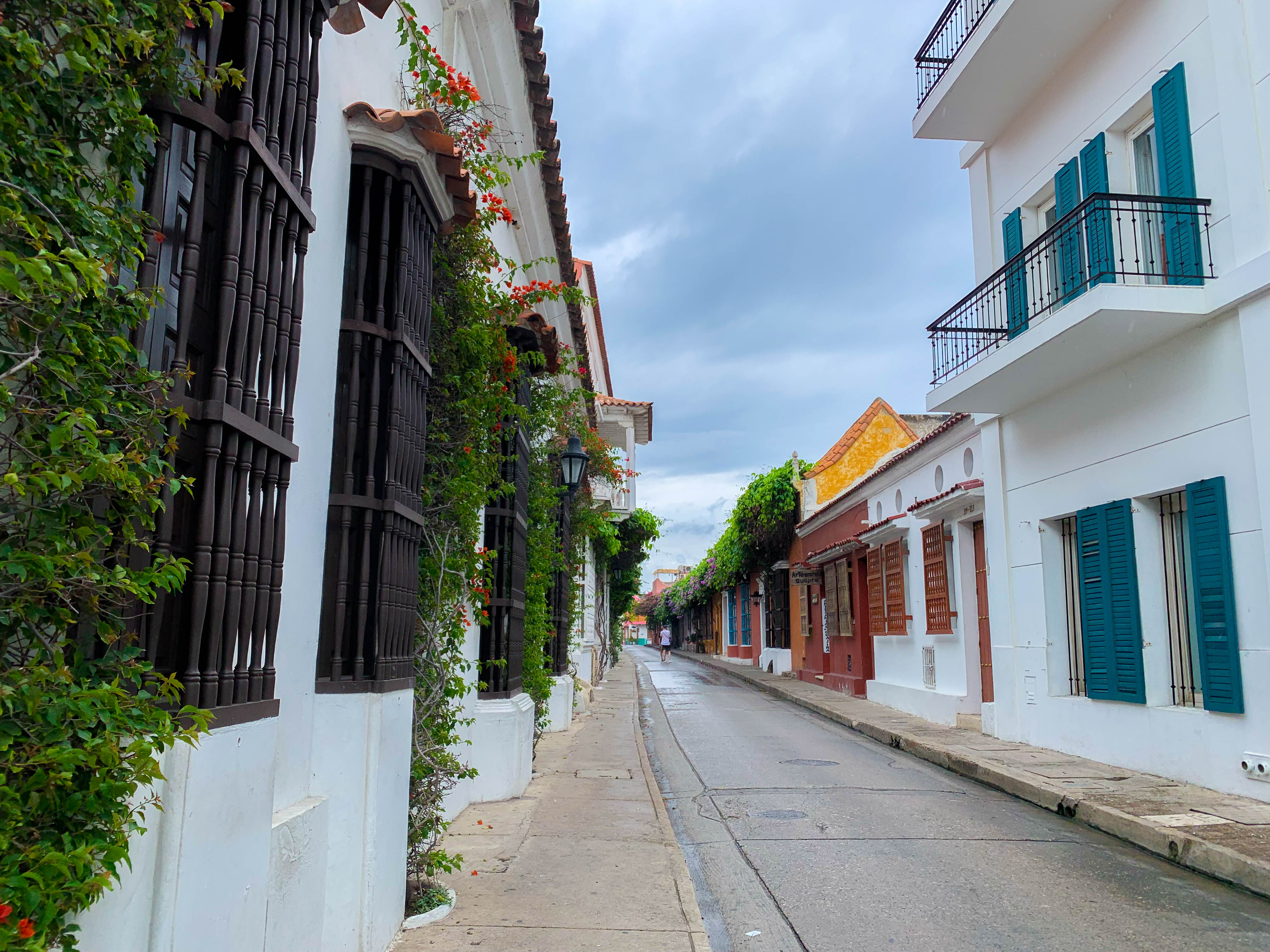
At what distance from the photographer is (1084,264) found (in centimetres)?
953

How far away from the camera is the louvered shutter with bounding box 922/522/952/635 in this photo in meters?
14.1

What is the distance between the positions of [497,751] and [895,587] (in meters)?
10.4

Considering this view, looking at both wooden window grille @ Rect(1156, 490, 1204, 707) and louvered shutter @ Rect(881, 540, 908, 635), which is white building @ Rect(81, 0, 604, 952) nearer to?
wooden window grille @ Rect(1156, 490, 1204, 707)

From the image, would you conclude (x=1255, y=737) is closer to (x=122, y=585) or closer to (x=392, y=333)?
(x=392, y=333)

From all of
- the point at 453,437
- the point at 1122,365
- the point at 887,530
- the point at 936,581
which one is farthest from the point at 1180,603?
the point at 887,530

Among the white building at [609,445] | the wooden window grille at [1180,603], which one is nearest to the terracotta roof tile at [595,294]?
the white building at [609,445]

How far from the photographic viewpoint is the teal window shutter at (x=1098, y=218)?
862cm

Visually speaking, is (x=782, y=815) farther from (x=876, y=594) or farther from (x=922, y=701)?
(x=876, y=594)

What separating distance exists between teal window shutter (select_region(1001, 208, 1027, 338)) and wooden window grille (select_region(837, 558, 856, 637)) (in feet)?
30.3

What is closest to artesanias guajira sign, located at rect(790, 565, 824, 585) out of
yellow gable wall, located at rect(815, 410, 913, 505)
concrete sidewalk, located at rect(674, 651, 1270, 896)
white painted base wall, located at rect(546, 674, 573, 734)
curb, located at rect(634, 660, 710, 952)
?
yellow gable wall, located at rect(815, 410, 913, 505)

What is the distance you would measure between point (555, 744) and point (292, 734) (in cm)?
824

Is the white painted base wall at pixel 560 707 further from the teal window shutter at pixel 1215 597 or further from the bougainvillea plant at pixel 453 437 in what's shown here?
the teal window shutter at pixel 1215 597

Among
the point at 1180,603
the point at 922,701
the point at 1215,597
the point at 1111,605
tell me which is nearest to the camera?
the point at 1215,597

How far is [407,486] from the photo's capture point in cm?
469
